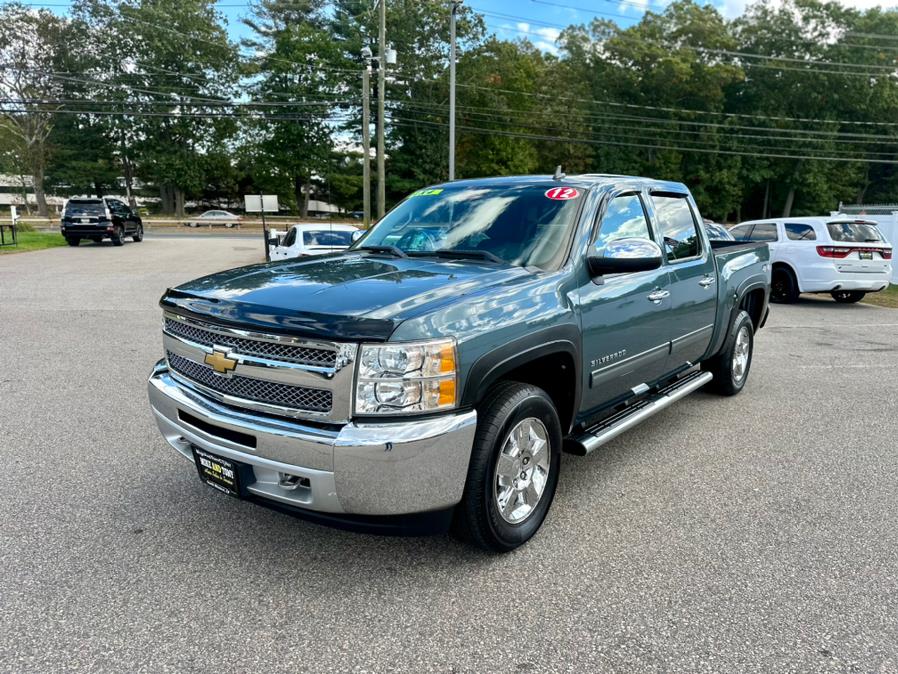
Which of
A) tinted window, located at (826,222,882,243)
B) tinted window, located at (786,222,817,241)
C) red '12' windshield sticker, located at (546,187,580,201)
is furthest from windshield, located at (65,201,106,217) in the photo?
red '12' windshield sticker, located at (546,187,580,201)

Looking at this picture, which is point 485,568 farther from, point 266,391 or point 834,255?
point 834,255

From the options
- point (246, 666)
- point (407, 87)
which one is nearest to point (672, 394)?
point (246, 666)

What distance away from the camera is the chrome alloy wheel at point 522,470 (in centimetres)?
298

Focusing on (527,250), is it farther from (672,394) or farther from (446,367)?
(672,394)

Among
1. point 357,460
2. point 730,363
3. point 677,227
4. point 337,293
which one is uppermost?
point 677,227

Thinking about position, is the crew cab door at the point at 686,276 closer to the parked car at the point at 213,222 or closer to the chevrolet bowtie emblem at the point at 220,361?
the chevrolet bowtie emblem at the point at 220,361

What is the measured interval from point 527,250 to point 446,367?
4.02 ft

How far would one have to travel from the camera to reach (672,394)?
4551 millimetres

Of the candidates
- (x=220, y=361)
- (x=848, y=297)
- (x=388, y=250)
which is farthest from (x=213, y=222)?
(x=220, y=361)

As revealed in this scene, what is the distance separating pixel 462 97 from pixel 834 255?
41467 mm

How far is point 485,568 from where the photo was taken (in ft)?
9.77

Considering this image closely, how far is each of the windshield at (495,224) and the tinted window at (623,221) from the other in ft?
0.79

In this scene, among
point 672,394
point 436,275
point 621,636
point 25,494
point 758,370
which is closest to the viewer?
point 621,636

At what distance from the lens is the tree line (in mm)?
49688
